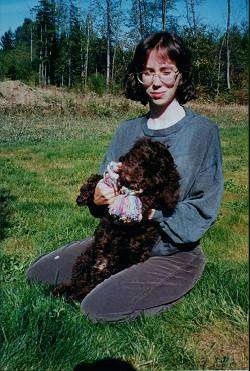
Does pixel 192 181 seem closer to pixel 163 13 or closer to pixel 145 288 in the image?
pixel 145 288

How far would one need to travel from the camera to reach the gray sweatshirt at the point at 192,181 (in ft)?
11.3

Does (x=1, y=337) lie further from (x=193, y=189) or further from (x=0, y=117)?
(x=0, y=117)

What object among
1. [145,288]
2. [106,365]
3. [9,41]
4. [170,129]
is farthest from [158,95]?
[9,41]

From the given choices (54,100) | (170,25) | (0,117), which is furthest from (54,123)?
(170,25)

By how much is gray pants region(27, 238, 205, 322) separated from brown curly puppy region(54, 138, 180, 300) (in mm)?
140

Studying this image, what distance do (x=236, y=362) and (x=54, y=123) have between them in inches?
631

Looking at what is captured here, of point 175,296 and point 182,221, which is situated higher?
point 182,221

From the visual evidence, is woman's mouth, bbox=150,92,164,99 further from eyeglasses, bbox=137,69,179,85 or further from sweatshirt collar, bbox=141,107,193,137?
sweatshirt collar, bbox=141,107,193,137

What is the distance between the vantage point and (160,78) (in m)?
3.66

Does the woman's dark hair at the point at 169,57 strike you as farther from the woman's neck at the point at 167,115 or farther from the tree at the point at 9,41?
the tree at the point at 9,41

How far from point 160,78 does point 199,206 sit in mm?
1005

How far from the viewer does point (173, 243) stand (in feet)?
11.8

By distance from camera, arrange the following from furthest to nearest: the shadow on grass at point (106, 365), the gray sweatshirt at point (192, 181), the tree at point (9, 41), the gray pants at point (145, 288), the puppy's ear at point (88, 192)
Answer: the tree at point (9, 41)
the puppy's ear at point (88, 192)
the gray sweatshirt at point (192, 181)
the gray pants at point (145, 288)
the shadow on grass at point (106, 365)

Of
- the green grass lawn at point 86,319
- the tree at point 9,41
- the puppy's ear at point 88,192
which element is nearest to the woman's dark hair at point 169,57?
the puppy's ear at point 88,192
